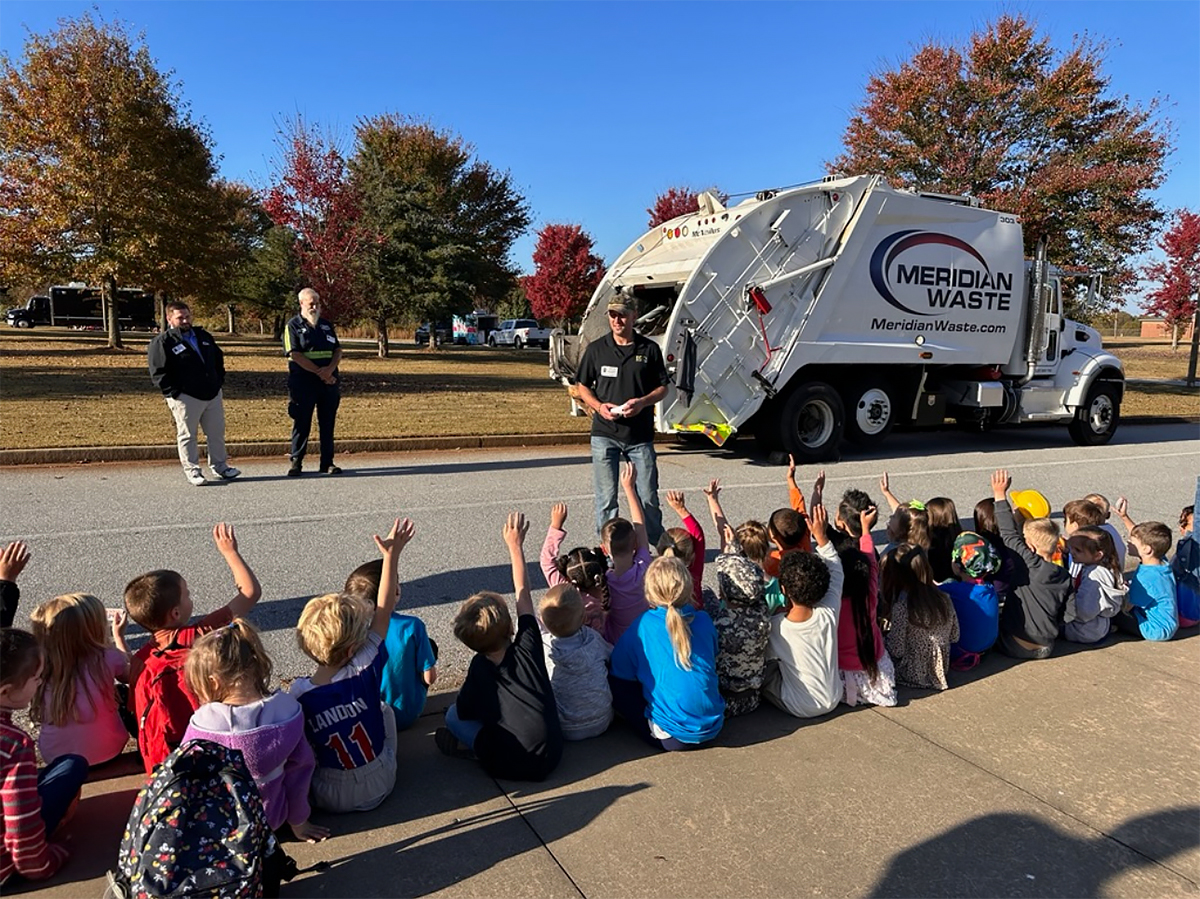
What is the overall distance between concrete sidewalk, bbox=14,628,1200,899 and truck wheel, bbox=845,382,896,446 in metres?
7.91

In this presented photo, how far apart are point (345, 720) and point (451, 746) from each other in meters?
0.63

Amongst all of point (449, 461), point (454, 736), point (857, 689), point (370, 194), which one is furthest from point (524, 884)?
point (370, 194)

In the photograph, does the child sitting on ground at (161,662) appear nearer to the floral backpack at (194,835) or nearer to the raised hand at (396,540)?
the floral backpack at (194,835)

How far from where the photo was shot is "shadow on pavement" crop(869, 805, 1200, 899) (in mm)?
2688

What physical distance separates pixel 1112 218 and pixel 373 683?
20.8 metres

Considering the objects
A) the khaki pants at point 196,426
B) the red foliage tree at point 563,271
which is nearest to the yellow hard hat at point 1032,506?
the khaki pants at point 196,426

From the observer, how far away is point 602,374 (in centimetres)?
615

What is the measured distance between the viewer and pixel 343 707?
2.94m

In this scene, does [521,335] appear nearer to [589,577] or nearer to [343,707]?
[589,577]

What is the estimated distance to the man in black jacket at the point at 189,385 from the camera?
8523mm

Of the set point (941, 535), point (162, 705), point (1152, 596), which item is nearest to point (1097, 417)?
point (1152, 596)

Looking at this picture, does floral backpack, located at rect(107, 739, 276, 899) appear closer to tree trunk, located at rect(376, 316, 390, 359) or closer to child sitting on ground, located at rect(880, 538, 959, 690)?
child sitting on ground, located at rect(880, 538, 959, 690)

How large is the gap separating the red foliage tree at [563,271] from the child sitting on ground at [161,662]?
142ft

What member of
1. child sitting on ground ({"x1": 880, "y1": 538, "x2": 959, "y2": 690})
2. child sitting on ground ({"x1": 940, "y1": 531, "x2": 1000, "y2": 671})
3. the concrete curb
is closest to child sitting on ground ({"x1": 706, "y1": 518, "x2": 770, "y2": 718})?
child sitting on ground ({"x1": 880, "y1": 538, "x2": 959, "y2": 690})
